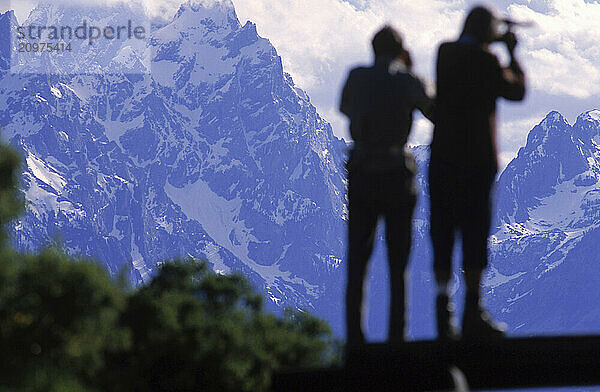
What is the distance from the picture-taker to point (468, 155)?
12.4 meters

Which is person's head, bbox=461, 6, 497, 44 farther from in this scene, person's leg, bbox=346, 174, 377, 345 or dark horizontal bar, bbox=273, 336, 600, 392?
dark horizontal bar, bbox=273, 336, 600, 392

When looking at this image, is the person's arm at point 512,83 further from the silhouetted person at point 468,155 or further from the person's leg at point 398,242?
the person's leg at point 398,242

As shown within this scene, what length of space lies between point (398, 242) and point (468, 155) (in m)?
1.28

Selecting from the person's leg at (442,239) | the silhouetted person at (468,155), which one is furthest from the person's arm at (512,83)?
the person's leg at (442,239)

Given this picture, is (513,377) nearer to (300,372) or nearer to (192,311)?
(300,372)

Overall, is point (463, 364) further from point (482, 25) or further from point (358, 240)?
point (482, 25)

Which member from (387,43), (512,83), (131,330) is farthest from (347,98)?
(131,330)

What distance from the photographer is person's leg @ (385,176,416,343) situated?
12.8 meters

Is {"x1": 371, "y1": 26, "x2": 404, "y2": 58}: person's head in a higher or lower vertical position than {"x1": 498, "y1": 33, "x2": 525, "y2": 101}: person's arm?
higher

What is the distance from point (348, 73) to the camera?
13367 mm

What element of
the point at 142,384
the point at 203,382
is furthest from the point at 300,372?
the point at 203,382

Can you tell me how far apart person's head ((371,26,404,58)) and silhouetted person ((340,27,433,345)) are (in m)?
0.18

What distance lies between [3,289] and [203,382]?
84.5 ft

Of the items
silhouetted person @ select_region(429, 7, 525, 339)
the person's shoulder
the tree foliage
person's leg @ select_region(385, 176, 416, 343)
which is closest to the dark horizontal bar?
silhouetted person @ select_region(429, 7, 525, 339)
